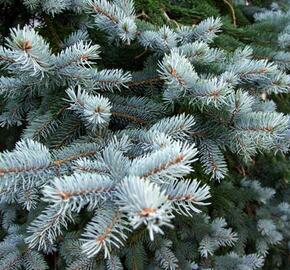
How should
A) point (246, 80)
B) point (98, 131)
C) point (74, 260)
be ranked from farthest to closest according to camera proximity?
point (74, 260) → point (246, 80) → point (98, 131)

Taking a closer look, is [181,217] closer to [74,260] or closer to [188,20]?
[74,260]

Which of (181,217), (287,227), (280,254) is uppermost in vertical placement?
(181,217)

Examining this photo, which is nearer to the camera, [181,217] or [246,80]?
[246,80]

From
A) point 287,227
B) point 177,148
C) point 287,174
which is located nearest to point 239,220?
point 287,227

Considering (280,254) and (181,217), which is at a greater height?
(181,217)

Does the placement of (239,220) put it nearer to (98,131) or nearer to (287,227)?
(287,227)

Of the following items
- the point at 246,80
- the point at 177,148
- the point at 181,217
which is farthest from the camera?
the point at 181,217

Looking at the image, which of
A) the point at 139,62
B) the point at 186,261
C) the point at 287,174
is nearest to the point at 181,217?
the point at 186,261
